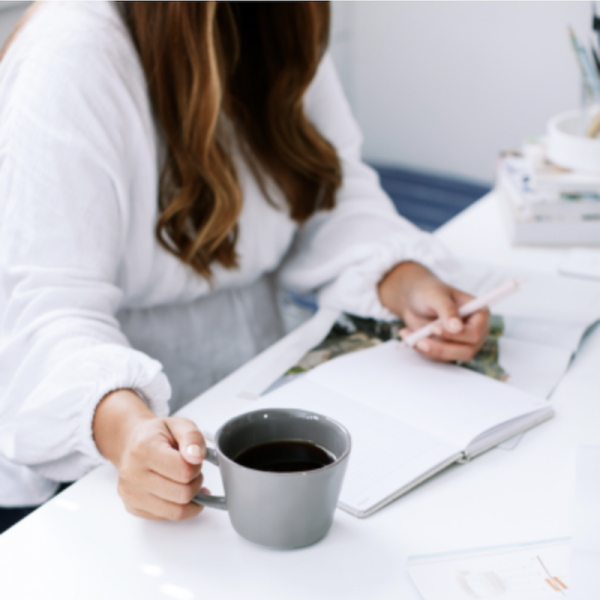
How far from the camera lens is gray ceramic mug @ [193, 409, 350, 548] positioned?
0.47 meters

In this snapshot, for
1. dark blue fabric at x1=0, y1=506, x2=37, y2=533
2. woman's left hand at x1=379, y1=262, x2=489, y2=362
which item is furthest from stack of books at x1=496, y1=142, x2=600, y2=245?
dark blue fabric at x1=0, y1=506, x2=37, y2=533

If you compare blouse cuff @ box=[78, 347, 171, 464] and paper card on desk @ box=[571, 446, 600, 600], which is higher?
blouse cuff @ box=[78, 347, 171, 464]

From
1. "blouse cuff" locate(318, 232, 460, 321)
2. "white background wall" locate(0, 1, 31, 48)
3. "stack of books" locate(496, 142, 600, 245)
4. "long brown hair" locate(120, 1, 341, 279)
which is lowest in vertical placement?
"stack of books" locate(496, 142, 600, 245)

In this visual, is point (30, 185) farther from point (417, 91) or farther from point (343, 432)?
point (417, 91)

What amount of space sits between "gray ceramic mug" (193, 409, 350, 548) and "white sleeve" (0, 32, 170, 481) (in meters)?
0.15

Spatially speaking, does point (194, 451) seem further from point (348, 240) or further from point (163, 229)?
point (348, 240)

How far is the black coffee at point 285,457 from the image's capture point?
51 cm

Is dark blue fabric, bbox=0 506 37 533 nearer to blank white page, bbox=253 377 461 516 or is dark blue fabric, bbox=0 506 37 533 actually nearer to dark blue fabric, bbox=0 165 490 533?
blank white page, bbox=253 377 461 516

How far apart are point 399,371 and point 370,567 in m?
0.28

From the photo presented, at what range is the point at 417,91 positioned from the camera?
8.04 feet

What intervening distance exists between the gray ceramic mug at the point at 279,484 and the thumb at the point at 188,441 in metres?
0.01

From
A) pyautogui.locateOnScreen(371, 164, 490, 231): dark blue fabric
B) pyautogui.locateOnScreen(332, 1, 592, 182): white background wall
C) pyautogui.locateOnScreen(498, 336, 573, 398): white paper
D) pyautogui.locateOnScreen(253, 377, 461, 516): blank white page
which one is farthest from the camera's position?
pyautogui.locateOnScreen(371, 164, 490, 231): dark blue fabric

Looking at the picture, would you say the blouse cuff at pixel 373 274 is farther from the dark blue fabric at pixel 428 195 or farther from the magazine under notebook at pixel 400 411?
the dark blue fabric at pixel 428 195

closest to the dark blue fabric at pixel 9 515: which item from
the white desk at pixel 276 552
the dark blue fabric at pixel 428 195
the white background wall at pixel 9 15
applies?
the white desk at pixel 276 552
